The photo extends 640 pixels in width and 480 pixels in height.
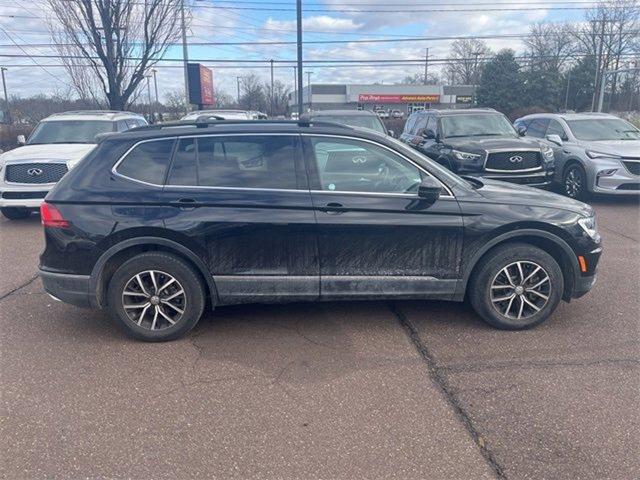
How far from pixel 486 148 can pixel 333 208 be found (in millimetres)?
7115

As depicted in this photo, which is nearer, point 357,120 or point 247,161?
point 247,161

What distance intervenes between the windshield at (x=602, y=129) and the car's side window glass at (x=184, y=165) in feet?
32.5

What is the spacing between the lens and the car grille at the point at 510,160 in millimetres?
10164

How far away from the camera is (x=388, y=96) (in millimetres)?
67938

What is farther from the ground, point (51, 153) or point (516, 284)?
point (51, 153)

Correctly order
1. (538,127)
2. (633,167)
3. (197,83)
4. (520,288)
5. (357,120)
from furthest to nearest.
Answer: (197,83) < (538,127) < (357,120) < (633,167) < (520,288)

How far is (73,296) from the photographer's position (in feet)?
13.7

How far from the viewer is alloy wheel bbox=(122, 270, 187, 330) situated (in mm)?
4164

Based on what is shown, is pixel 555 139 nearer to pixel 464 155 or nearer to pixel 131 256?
pixel 464 155

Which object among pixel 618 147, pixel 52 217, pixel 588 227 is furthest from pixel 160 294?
pixel 618 147

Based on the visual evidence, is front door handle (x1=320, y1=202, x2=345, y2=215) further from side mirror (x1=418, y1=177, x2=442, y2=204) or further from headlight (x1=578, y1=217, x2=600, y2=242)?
headlight (x1=578, y1=217, x2=600, y2=242)

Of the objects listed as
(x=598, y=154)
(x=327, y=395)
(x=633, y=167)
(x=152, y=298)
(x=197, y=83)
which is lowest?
(x=327, y=395)

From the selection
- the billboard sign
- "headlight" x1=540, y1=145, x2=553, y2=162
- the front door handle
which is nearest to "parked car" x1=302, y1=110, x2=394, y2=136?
"headlight" x1=540, y1=145, x2=553, y2=162

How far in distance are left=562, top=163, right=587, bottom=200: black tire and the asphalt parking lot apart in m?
6.41
